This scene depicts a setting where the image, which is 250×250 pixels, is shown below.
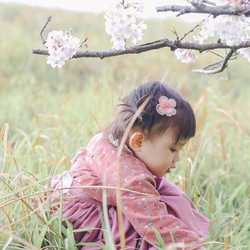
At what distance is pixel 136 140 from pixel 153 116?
8cm

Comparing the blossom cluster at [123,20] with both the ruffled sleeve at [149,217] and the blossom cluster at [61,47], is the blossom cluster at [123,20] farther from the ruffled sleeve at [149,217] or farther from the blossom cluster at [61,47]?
the ruffled sleeve at [149,217]

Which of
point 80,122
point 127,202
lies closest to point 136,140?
point 127,202

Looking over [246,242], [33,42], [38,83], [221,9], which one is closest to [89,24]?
[33,42]

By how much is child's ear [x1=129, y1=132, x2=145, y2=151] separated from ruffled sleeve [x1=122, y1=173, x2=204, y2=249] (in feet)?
0.30

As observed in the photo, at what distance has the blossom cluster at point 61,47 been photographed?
1582 mm

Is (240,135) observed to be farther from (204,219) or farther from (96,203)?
(96,203)

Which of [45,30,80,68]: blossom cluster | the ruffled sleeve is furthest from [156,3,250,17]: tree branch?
the ruffled sleeve

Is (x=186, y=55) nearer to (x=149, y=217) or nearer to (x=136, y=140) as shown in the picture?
(x=136, y=140)

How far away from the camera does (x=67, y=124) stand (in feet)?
10.5

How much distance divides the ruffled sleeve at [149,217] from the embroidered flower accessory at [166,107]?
19 cm

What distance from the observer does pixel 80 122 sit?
9.95 feet

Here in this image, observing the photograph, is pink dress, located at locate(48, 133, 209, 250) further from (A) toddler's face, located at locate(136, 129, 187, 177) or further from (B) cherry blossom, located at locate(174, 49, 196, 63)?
(B) cherry blossom, located at locate(174, 49, 196, 63)

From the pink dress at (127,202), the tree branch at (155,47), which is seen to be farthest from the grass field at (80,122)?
the tree branch at (155,47)

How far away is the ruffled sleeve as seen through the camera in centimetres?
167
